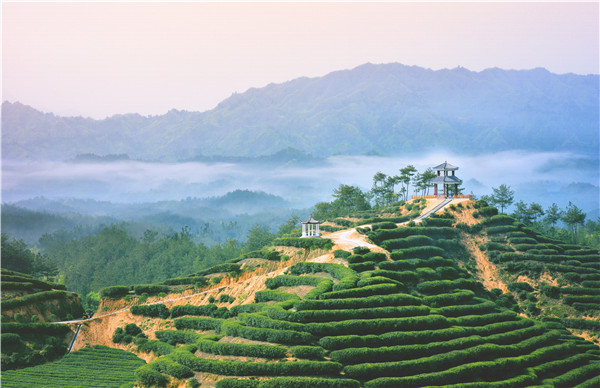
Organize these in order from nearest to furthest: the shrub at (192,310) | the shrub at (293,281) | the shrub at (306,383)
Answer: the shrub at (306,383) < the shrub at (293,281) < the shrub at (192,310)

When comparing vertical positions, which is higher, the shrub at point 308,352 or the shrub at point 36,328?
the shrub at point 308,352

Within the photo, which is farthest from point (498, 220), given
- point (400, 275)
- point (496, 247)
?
point (400, 275)

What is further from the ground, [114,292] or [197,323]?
[114,292]

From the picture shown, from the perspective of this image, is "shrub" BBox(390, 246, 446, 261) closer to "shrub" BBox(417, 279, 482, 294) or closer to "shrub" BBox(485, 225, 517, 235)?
"shrub" BBox(417, 279, 482, 294)

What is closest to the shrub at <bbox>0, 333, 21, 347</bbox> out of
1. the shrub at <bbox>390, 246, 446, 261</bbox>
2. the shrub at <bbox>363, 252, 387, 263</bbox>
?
the shrub at <bbox>363, 252, 387, 263</bbox>

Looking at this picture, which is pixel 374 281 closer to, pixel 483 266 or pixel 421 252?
pixel 421 252

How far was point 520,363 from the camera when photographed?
43688 millimetres

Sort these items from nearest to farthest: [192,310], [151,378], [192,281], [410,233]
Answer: [151,378], [192,310], [410,233], [192,281]

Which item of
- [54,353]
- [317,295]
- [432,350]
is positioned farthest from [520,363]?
[54,353]

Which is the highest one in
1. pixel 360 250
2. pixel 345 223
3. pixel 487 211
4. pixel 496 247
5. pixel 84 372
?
pixel 487 211

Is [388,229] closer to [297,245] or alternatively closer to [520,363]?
[297,245]

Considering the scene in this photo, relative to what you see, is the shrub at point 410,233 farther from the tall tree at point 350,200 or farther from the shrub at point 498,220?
the tall tree at point 350,200

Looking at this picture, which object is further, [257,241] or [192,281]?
[257,241]

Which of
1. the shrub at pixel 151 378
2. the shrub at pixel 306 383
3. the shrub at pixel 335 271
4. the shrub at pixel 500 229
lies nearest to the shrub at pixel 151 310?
the shrub at pixel 335 271
